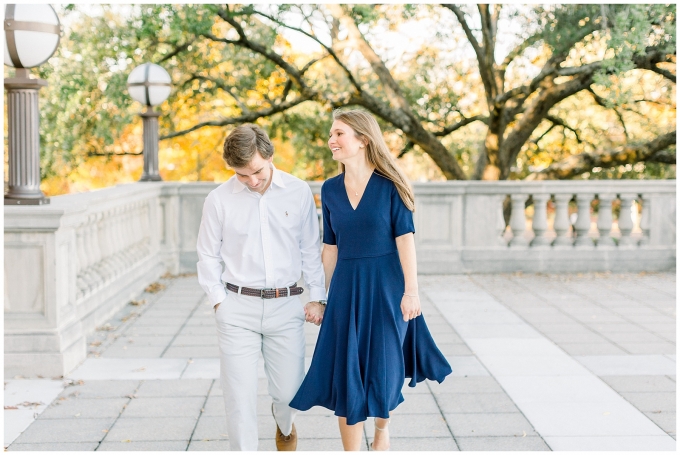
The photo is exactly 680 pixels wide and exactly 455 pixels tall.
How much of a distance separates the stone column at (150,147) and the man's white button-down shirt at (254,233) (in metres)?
7.99

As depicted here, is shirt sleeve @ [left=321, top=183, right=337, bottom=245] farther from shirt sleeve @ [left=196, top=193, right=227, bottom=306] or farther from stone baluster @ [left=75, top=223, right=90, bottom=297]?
stone baluster @ [left=75, top=223, right=90, bottom=297]

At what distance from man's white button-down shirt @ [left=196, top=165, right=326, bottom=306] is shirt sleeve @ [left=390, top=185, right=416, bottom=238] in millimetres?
371

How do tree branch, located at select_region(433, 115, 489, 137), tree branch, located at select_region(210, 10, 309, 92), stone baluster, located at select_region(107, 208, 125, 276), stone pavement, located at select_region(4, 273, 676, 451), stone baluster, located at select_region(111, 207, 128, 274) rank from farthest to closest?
tree branch, located at select_region(433, 115, 489, 137) → tree branch, located at select_region(210, 10, 309, 92) → stone baluster, located at select_region(111, 207, 128, 274) → stone baluster, located at select_region(107, 208, 125, 276) → stone pavement, located at select_region(4, 273, 676, 451)

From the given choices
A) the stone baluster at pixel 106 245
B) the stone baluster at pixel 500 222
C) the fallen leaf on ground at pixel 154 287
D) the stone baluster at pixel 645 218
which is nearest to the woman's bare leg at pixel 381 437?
the stone baluster at pixel 106 245

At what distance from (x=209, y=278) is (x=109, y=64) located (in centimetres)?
1162

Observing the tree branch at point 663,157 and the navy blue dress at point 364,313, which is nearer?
the navy blue dress at point 364,313

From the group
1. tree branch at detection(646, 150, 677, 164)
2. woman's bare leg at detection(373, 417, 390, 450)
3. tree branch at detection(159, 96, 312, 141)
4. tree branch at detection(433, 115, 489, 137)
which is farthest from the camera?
tree branch at detection(433, 115, 489, 137)

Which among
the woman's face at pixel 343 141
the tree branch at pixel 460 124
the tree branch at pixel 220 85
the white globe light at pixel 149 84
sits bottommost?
the woman's face at pixel 343 141

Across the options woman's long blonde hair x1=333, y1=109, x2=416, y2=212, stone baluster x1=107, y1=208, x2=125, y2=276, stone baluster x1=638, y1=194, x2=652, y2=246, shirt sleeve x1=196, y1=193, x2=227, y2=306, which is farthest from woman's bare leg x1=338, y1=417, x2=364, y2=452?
stone baluster x1=638, y1=194, x2=652, y2=246

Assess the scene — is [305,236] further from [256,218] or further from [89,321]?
[89,321]

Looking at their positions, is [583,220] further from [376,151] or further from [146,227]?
[376,151]

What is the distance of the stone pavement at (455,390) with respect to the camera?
15.1ft

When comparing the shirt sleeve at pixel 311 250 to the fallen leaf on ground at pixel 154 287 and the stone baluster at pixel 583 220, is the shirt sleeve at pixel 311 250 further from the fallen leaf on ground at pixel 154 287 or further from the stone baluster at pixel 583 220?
the stone baluster at pixel 583 220

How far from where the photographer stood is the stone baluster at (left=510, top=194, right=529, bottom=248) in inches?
451
